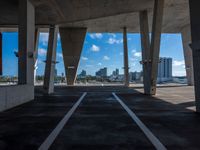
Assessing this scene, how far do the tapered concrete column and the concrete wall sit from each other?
16272 millimetres

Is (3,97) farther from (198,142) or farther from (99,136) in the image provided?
(198,142)

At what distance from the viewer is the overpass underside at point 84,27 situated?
1026cm

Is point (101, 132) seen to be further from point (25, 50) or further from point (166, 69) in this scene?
point (166, 69)

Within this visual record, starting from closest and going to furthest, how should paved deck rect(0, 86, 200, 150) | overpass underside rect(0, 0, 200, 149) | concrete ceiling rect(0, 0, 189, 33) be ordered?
paved deck rect(0, 86, 200, 150) → overpass underside rect(0, 0, 200, 149) → concrete ceiling rect(0, 0, 189, 33)

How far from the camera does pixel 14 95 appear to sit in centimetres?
1154

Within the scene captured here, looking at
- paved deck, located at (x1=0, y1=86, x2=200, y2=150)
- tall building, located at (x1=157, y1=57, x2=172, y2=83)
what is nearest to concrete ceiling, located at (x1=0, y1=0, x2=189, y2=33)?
paved deck, located at (x1=0, y1=86, x2=200, y2=150)

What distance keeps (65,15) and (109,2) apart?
379 cm

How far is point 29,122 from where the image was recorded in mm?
7594

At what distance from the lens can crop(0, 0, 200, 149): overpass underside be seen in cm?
1026

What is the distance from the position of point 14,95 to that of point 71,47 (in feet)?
65.1

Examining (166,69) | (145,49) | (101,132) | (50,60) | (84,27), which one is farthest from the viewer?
(166,69)

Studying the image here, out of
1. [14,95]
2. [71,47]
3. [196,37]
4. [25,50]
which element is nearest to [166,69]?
[71,47]

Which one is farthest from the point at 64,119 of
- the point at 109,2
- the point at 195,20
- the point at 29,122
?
the point at 109,2

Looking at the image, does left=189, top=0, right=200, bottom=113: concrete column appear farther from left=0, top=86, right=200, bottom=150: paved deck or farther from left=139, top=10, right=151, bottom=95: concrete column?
left=139, top=10, right=151, bottom=95: concrete column
